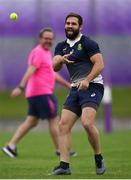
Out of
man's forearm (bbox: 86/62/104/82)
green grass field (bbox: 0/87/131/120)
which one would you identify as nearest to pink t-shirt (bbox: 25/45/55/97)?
man's forearm (bbox: 86/62/104/82)

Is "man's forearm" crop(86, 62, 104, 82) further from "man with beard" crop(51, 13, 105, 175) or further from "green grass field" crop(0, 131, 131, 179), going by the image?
"green grass field" crop(0, 131, 131, 179)

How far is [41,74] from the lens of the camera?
14.9 m

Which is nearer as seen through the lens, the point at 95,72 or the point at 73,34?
the point at 95,72

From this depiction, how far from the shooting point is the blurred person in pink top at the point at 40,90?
1459 centimetres

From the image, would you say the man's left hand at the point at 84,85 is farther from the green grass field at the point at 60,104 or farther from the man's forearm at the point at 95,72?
the green grass field at the point at 60,104

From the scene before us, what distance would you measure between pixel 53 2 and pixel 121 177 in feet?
53.0

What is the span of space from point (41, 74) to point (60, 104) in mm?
13368

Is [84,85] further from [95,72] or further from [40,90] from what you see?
[40,90]

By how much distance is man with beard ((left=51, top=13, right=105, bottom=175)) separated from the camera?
10.9m

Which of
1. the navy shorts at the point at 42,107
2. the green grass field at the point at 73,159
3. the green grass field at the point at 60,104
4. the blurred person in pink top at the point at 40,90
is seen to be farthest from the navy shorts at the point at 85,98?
the green grass field at the point at 60,104

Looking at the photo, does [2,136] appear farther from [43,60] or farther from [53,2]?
[53,2]

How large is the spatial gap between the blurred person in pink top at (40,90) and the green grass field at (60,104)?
11.9m

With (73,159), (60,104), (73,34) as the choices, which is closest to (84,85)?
(73,34)

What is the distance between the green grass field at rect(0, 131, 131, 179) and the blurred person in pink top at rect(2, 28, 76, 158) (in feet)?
1.32
